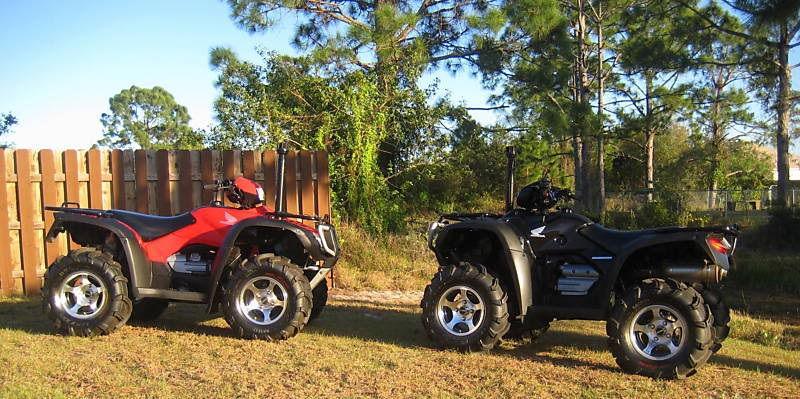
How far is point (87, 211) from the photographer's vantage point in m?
6.91

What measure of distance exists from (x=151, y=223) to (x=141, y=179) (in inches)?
121

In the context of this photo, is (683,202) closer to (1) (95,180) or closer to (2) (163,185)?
(2) (163,185)

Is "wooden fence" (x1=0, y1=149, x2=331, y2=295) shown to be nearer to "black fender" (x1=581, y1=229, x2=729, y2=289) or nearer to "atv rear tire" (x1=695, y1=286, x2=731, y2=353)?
"black fender" (x1=581, y1=229, x2=729, y2=289)

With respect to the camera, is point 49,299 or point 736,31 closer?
point 49,299

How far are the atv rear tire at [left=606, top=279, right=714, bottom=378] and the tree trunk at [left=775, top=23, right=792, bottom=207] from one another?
12.3 meters

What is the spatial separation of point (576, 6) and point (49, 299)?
1982 centimetres

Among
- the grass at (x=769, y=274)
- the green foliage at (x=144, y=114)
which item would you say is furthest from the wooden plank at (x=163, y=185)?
the green foliage at (x=144, y=114)

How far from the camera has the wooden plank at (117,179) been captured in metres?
9.71

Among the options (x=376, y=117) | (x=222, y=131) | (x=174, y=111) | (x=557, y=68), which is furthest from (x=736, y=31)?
(x=174, y=111)

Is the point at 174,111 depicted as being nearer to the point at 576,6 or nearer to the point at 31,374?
the point at 576,6

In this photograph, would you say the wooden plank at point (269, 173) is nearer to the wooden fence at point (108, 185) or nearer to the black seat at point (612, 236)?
the wooden fence at point (108, 185)

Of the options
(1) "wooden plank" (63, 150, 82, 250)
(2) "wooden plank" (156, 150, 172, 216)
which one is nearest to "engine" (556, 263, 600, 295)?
(2) "wooden plank" (156, 150, 172, 216)

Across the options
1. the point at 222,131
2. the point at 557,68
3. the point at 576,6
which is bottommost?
the point at 222,131

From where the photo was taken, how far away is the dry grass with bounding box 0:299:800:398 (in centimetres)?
495
